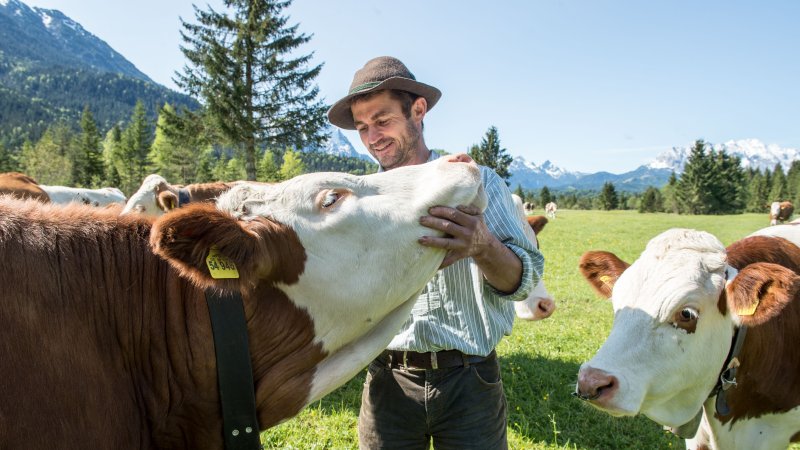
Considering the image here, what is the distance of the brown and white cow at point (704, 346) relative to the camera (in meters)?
2.74

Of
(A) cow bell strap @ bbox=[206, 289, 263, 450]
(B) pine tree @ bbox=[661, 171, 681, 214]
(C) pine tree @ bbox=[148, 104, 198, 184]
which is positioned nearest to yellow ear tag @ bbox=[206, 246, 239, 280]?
(A) cow bell strap @ bbox=[206, 289, 263, 450]

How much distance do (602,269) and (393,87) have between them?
2100 millimetres

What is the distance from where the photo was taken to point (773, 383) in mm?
3162

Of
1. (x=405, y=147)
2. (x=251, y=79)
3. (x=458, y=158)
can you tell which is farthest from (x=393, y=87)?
(x=251, y=79)

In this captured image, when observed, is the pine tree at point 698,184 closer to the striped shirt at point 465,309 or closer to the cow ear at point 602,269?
the cow ear at point 602,269

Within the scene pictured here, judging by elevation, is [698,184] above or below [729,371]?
below

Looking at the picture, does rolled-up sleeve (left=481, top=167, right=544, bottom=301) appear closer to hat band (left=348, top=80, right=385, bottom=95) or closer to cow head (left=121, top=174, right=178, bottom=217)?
hat band (left=348, top=80, right=385, bottom=95)

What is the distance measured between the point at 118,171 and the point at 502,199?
252 ft

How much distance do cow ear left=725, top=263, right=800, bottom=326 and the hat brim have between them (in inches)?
81.5

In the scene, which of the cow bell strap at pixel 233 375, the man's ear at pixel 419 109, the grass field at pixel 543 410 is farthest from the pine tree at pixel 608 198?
the cow bell strap at pixel 233 375

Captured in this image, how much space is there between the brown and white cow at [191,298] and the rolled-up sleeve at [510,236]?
396mm

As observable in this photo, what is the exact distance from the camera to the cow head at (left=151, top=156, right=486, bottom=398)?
5.99ft

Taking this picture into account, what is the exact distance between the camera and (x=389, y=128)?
2.86m

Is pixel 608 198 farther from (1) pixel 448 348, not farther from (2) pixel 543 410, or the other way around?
(1) pixel 448 348
